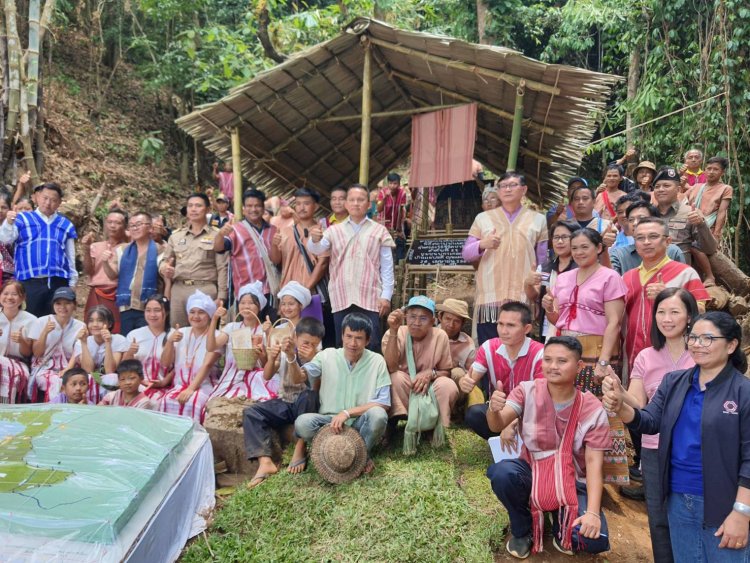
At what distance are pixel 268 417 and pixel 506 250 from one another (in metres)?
2.42

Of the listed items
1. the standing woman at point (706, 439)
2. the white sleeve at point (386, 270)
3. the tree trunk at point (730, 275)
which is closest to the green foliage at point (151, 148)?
the white sleeve at point (386, 270)

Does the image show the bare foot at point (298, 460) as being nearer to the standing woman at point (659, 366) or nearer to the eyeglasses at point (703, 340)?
the standing woman at point (659, 366)

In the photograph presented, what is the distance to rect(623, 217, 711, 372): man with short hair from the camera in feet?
11.6

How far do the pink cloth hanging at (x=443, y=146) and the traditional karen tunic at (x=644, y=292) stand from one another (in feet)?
11.4

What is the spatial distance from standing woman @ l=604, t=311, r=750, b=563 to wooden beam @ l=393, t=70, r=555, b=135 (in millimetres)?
4580

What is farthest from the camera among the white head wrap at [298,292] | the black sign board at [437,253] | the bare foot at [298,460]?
the black sign board at [437,253]

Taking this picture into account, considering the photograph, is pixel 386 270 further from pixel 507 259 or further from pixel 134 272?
pixel 134 272

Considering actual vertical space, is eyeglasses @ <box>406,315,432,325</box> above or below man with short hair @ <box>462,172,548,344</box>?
below

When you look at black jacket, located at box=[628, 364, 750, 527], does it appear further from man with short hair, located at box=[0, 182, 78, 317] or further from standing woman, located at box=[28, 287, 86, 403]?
man with short hair, located at box=[0, 182, 78, 317]

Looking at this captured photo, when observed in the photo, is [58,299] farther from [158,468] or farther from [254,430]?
[158,468]

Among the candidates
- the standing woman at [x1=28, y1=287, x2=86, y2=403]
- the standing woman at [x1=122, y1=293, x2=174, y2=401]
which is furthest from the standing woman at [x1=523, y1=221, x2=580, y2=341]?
the standing woman at [x1=28, y1=287, x2=86, y2=403]

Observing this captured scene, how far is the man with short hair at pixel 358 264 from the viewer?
4.84m

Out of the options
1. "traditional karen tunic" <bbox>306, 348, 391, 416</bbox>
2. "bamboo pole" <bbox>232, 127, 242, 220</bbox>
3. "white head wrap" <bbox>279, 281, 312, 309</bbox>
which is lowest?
"traditional karen tunic" <bbox>306, 348, 391, 416</bbox>

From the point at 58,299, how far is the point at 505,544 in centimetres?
449
